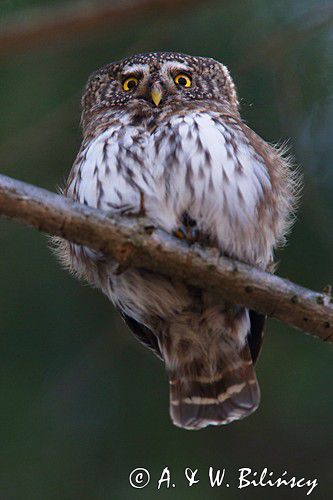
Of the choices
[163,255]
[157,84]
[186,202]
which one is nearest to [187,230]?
[186,202]

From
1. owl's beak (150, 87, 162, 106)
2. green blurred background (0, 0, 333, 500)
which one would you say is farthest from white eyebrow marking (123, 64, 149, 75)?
green blurred background (0, 0, 333, 500)

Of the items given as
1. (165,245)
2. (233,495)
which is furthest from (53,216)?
(233,495)

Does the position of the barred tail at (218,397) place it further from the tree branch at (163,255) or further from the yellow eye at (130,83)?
the yellow eye at (130,83)

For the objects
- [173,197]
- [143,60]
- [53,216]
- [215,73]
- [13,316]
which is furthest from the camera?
[13,316]

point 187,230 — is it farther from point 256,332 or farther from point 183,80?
point 183,80

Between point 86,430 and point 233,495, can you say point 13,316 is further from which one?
point 233,495
